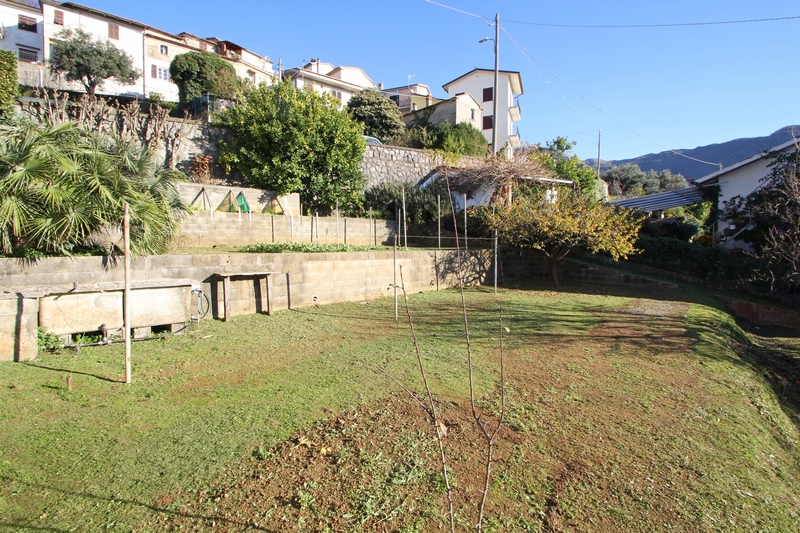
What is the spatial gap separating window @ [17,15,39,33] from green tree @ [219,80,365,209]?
2478 centimetres

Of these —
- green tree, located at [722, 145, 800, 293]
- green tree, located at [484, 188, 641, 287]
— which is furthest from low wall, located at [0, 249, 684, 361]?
green tree, located at [722, 145, 800, 293]

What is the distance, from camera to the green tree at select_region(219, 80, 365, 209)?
58.5 ft

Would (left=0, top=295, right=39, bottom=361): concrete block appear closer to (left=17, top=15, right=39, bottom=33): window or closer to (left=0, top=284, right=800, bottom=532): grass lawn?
(left=0, top=284, right=800, bottom=532): grass lawn

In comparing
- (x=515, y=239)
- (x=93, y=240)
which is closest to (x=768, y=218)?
(x=515, y=239)

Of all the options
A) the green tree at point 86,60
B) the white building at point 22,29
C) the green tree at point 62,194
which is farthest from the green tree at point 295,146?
the white building at point 22,29

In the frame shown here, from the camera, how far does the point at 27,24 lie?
32.3 metres

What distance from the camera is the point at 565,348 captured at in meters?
7.78

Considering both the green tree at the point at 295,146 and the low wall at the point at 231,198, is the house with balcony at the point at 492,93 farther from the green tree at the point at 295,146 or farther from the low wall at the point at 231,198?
→ the low wall at the point at 231,198

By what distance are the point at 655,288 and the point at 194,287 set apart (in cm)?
1450

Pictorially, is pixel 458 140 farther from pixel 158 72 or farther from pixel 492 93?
pixel 158 72

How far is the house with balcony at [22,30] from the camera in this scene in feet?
103

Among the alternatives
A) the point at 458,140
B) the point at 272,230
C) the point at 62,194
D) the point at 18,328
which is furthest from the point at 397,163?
the point at 18,328

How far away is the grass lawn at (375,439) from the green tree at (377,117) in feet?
85.8

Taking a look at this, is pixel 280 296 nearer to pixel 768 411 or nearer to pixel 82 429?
pixel 82 429
